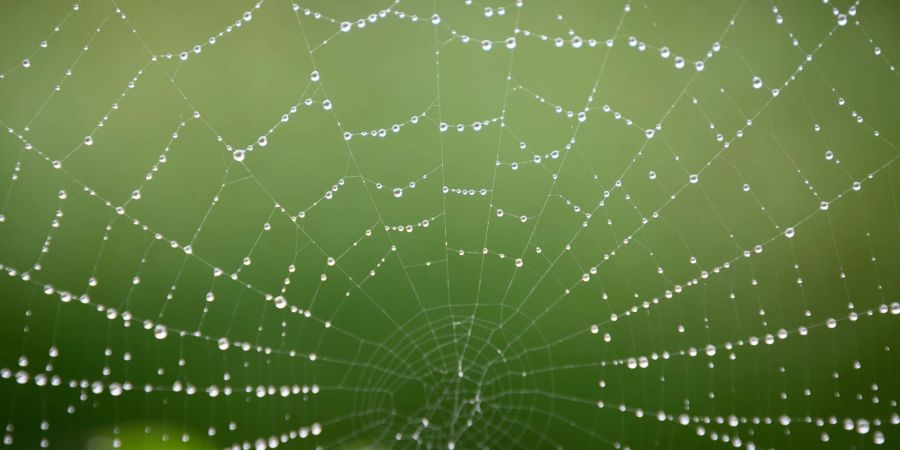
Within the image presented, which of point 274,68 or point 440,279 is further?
point 274,68

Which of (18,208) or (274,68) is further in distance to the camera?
(274,68)

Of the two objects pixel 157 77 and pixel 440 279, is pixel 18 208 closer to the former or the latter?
pixel 157 77

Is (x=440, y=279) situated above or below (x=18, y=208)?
below

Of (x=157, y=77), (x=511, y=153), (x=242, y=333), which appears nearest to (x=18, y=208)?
(x=157, y=77)

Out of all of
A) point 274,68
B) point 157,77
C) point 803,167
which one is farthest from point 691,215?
point 157,77

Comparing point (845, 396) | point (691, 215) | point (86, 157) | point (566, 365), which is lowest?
point (845, 396)

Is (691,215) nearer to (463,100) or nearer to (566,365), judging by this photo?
(566,365)
